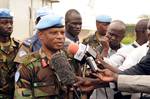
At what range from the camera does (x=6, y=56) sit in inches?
217

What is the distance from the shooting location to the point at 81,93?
3.96 m

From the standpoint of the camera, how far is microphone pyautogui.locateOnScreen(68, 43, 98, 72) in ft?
12.7

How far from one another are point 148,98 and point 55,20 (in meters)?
1.16

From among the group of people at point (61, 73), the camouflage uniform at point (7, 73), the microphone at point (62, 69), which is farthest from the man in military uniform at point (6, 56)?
the microphone at point (62, 69)

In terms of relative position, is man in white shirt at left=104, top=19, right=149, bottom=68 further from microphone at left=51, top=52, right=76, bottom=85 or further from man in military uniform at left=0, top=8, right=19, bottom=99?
microphone at left=51, top=52, right=76, bottom=85

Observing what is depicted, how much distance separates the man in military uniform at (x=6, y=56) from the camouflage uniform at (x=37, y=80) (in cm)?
165

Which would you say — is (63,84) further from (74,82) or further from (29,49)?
(29,49)

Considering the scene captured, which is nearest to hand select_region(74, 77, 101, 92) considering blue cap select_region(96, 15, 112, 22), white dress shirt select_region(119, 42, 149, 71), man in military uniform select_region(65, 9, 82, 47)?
white dress shirt select_region(119, 42, 149, 71)

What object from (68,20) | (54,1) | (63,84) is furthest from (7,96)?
(54,1)

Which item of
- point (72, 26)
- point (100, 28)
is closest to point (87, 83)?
point (72, 26)

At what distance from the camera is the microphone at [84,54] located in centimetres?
387

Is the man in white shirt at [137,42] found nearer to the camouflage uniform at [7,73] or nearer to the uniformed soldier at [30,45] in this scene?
the uniformed soldier at [30,45]

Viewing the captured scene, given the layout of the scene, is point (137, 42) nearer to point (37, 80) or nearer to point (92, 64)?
point (92, 64)

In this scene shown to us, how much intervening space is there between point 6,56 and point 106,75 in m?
1.98
